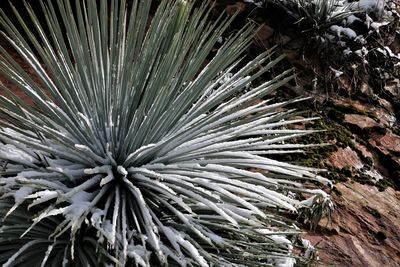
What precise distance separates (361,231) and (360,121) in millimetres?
1328

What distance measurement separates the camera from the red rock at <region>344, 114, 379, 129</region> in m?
4.55

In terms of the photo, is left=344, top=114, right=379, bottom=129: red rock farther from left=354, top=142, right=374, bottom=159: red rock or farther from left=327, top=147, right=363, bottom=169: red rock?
left=327, top=147, right=363, bottom=169: red rock

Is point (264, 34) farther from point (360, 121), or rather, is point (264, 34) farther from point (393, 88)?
point (393, 88)

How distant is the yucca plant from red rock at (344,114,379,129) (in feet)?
6.89

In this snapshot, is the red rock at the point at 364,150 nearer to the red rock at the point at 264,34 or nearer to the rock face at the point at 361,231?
the rock face at the point at 361,231

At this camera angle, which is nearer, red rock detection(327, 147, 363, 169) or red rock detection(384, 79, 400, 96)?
red rock detection(327, 147, 363, 169)

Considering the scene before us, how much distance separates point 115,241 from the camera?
1.95 m

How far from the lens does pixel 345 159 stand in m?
4.08

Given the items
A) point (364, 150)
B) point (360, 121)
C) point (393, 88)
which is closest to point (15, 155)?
point (364, 150)

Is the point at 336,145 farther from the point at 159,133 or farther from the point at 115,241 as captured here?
the point at 115,241

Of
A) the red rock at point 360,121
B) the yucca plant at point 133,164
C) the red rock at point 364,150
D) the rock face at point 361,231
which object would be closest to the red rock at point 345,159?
the red rock at point 364,150

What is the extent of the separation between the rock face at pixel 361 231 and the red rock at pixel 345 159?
0.20 metres

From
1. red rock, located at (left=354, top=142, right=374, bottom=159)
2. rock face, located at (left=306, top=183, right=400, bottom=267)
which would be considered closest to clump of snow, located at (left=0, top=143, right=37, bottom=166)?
rock face, located at (left=306, top=183, right=400, bottom=267)

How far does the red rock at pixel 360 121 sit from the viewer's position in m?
4.55
